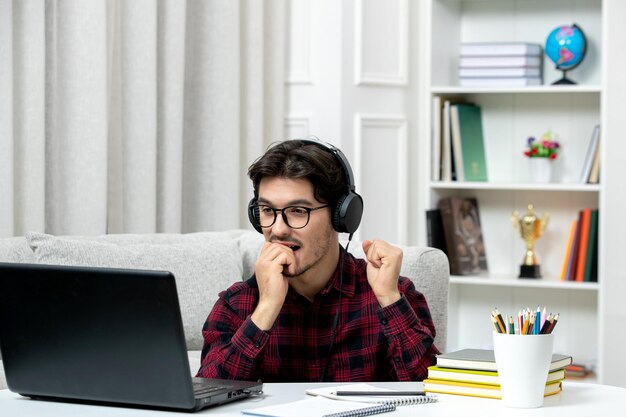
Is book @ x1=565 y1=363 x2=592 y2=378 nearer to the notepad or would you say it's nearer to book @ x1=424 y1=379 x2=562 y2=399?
book @ x1=424 y1=379 x2=562 y2=399

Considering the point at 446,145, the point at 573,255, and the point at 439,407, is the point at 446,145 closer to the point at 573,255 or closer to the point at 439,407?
the point at 573,255

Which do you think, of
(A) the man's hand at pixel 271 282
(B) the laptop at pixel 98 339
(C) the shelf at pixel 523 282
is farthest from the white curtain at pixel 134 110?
(B) the laptop at pixel 98 339

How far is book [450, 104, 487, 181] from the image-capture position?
12.6 ft

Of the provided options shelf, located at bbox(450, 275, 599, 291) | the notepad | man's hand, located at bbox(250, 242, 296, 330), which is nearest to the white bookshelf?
shelf, located at bbox(450, 275, 599, 291)

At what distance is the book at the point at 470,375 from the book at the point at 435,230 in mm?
2294

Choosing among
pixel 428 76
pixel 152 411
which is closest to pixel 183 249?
pixel 152 411

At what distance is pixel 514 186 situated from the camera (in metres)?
3.72

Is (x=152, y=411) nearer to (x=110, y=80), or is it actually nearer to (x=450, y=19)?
(x=110, y=80)

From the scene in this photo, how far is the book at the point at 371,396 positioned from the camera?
1.41 metres

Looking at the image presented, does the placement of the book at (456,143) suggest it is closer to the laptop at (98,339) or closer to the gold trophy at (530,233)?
the gold trophy at (530,233)

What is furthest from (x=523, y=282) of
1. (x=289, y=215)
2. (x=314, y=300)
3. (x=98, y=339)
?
(x=98, y=339)

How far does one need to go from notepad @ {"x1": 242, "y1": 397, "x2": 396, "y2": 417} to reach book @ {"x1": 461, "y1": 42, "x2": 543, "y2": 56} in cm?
261

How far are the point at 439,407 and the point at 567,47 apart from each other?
2.60 meters

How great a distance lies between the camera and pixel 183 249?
2457 mm
